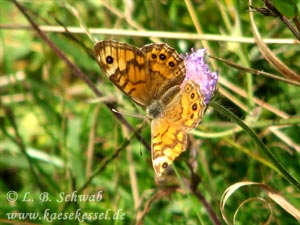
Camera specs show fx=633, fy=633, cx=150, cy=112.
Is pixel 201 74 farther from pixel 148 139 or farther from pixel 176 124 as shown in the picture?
pixel 148 139

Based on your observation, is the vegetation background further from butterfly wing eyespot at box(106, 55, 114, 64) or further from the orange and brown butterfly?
butterfly wing eyespot at box(106, 55, 114, 64)

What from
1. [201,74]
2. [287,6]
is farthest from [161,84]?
[287,6]

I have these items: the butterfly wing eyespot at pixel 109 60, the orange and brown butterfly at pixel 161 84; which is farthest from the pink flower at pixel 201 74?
the butterfly wing eyespot at pixel 109 60

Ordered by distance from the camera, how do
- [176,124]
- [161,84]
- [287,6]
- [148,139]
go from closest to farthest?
[287,6] → [176,124] → [161,84] → [148,139]

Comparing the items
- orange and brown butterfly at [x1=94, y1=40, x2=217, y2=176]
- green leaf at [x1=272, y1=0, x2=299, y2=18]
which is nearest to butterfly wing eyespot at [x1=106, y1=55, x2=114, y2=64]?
orange and brown butterfly at [x1=94, y1=40, x2=217, y2=176]

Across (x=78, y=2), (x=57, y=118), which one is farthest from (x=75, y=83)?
(x=57, y=118)

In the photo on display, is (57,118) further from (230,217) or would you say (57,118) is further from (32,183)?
(230,217)

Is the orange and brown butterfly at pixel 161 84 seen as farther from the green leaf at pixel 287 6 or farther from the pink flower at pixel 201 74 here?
the green leaf at pixel 287 6
